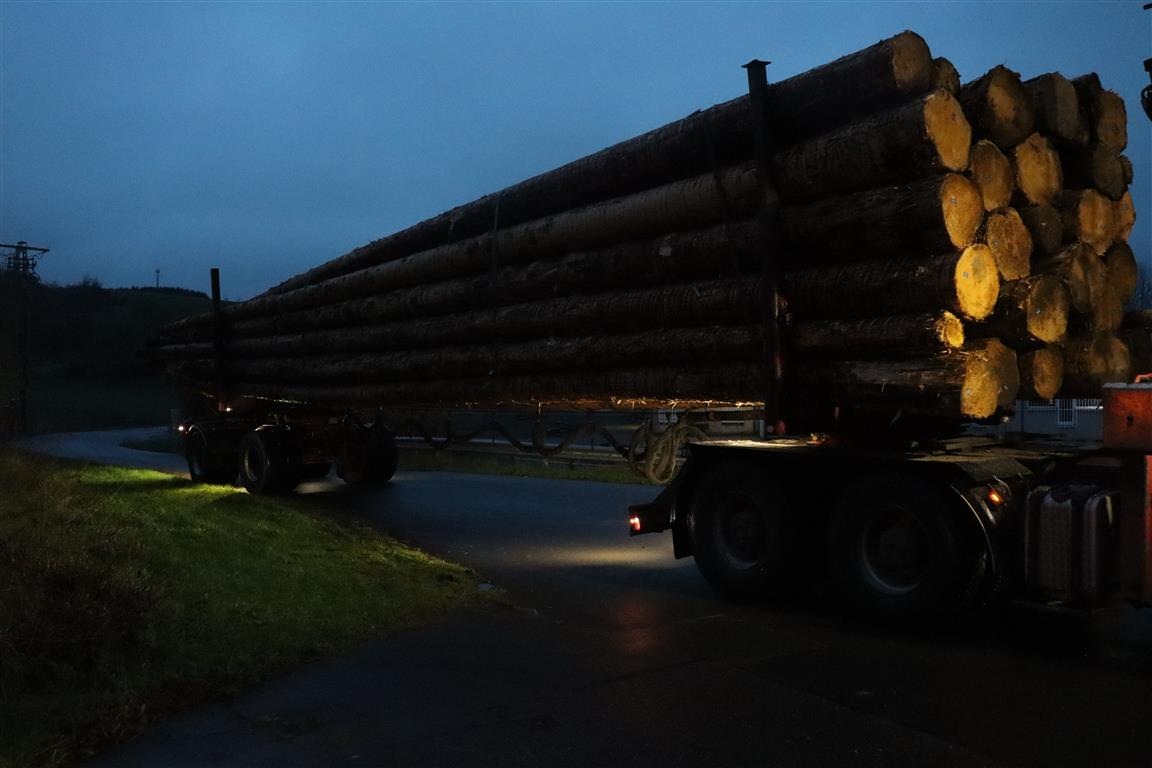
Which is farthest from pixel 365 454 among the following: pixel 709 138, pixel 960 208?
pixel 960 208

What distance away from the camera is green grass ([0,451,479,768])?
538cm

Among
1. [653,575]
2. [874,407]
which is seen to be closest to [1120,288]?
[874,407]

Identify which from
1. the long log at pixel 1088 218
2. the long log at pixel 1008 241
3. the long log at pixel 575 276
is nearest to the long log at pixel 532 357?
the long log at pixel 575 276

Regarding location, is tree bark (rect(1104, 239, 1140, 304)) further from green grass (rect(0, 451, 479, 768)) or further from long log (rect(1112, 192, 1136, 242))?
green grass (rect(0, 451, 479, 768))

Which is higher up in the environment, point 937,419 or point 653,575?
point 937,419

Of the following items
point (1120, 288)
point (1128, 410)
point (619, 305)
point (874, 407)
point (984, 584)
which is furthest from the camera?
point (619, 305)

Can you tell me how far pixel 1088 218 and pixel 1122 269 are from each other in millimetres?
795

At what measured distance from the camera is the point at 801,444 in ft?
27.6

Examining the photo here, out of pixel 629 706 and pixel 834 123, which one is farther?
pixel 834 123

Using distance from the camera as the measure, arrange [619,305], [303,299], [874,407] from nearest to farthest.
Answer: [874,407] → [619,305] → [303,299]

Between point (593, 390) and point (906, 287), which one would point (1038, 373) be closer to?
point (906, 287)

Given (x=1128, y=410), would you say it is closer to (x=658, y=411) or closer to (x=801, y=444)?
(x=801, y=444)

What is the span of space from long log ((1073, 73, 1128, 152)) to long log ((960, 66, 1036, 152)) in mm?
918

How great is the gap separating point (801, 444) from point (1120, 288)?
3034mm
